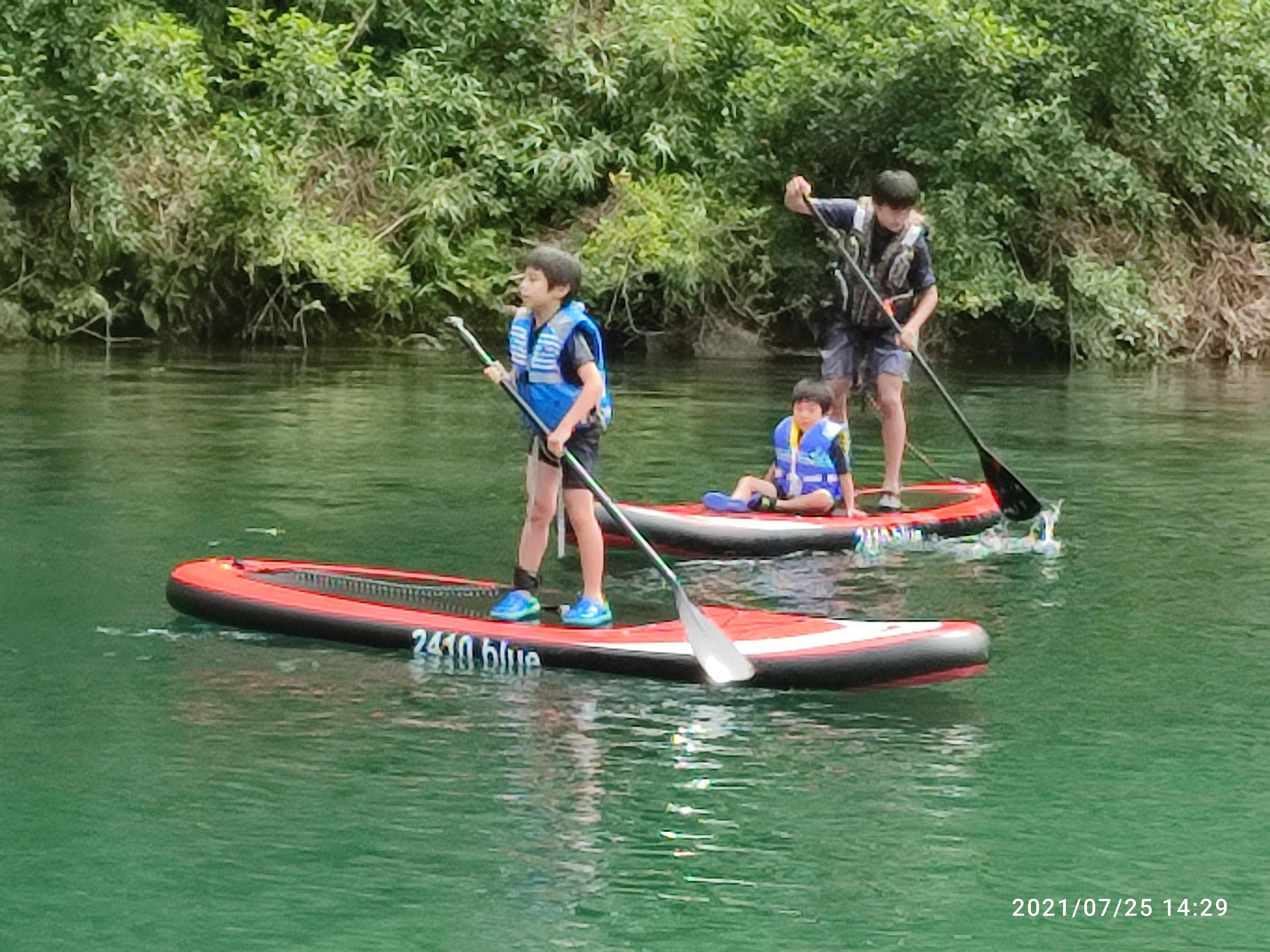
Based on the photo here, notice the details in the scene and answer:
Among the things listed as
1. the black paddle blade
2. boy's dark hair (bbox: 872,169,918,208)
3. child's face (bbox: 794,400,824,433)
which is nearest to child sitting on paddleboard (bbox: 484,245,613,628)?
child's face (bbox: 794,400,824,433)

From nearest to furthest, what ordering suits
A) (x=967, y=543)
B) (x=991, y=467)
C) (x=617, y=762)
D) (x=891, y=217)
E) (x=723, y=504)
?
(x=617, y=762), (x=723, y=504), (x=967, y=543), (x=891, y=217), (x=991, y=467)

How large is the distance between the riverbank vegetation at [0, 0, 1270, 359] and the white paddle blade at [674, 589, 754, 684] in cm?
1455

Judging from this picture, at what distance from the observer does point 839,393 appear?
9.98 metres

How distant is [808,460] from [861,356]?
97cm

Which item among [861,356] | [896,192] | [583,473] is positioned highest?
[896,192]

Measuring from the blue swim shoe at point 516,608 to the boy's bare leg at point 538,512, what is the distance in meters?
0.09

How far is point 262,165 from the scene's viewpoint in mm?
21375

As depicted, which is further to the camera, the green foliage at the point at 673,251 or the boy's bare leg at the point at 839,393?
the green foliage at the point at 673,251

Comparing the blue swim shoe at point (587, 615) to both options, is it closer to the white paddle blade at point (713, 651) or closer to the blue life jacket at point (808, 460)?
the white paddle blade at point (713, 651)

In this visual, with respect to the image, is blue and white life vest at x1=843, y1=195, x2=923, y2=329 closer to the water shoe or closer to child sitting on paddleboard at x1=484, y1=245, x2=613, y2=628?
the water shoe

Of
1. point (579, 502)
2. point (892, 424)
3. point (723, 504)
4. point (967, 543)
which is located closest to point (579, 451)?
point (579, 502)

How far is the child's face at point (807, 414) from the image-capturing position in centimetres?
898

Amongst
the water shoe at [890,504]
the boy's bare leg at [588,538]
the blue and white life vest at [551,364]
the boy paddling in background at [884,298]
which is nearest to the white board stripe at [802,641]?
the boy's bare leg at [588,538]

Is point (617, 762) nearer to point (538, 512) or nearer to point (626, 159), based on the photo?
point (538, 512)
